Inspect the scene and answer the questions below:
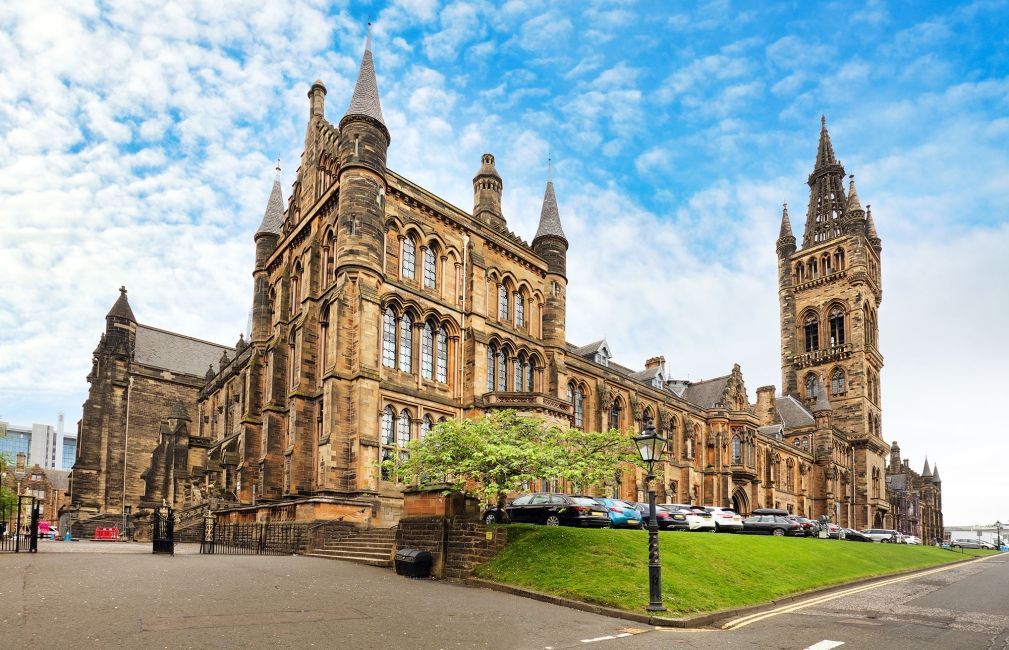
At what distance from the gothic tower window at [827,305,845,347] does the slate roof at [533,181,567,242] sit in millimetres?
57821

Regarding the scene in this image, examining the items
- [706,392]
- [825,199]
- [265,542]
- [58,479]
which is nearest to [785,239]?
[825,199]

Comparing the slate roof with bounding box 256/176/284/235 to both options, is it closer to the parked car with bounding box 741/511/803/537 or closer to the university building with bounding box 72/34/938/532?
the university building with bounding box 72/34/938/532

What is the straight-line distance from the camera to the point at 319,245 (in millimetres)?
34281

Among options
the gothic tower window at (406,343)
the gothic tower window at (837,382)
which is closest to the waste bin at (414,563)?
the gothic tower window at (406,343)

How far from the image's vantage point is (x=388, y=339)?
31.9 meters

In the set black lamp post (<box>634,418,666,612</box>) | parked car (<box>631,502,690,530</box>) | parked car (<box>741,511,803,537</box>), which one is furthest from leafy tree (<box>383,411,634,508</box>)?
parked car (<box>741,511,803,537</box>)

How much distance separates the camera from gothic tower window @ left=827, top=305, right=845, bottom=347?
86.2 metres

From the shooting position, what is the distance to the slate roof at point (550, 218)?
42.4 m

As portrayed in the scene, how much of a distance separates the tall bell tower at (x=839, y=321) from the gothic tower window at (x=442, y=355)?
58.4 m

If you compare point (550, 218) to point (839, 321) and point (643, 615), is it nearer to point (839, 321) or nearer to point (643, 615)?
point (643, 615)

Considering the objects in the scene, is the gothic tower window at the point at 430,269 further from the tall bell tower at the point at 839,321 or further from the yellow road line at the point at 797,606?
the tall bell tower at the point at 839,321

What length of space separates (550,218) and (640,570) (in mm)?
28728

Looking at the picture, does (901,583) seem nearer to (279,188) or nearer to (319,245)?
(319,245)

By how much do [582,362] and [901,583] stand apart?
980 inches
